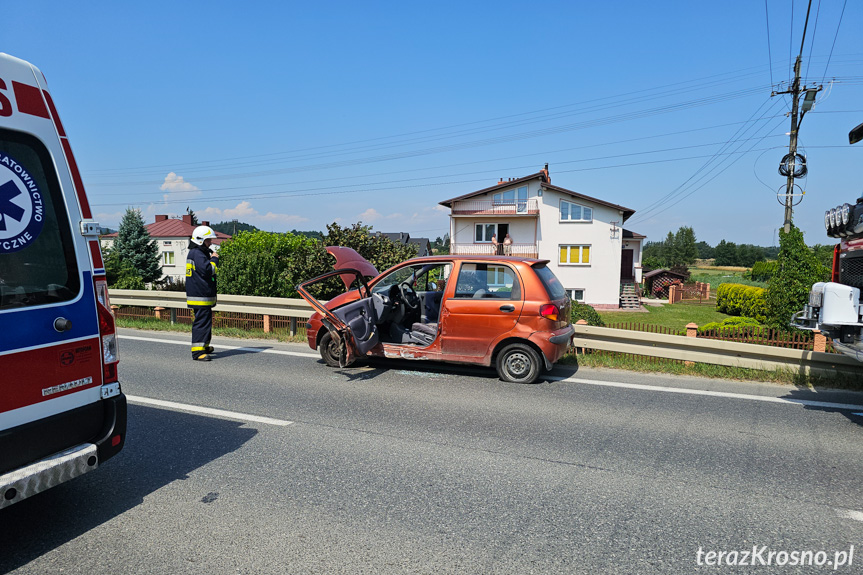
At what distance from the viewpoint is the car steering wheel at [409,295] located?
811 cm

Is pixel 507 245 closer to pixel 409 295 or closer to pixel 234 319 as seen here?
pixel 234 319

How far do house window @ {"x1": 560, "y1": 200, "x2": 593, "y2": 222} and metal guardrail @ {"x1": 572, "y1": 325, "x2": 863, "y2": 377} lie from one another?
3005 cm

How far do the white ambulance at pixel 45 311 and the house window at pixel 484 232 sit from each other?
119 feet

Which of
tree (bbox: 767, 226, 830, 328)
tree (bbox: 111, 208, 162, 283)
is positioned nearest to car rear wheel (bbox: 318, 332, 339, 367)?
tree (bbox: 767, 226, 830, 328)

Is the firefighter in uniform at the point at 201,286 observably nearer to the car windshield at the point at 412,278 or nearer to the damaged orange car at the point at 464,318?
the damaged orange car at the point at 464,318

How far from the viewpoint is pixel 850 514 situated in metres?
3.54

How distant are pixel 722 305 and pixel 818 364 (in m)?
28.7

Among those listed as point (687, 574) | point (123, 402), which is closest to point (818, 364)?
point (687, 574)

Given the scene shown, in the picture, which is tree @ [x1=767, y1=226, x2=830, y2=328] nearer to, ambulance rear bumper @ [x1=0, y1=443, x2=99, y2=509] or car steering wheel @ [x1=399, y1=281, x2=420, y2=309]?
car steering wheel @ [x1=399, y1=281, x2=420, y2=309]

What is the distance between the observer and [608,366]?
8.25 metres

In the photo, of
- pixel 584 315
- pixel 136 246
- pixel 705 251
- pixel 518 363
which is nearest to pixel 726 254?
pixel 705 251

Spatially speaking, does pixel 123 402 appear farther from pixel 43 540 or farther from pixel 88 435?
pixel 43 540

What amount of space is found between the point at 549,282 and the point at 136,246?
145 feet

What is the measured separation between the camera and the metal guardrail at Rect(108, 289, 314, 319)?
36.0ft
